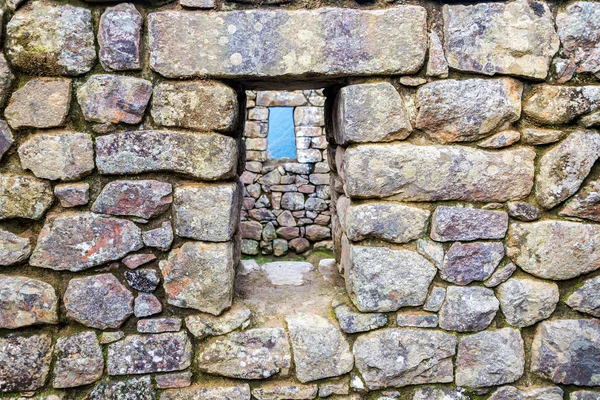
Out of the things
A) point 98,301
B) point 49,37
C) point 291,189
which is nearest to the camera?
point 49,37

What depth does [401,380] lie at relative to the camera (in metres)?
1.90

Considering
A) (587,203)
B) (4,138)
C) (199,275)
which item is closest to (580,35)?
(587,203)

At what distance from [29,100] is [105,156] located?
0.38m

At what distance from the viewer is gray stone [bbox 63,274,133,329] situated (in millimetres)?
1819

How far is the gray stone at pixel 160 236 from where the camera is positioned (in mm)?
1812

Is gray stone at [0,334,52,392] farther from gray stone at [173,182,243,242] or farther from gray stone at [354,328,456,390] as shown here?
Result: gray stone at [354,328,456,390]

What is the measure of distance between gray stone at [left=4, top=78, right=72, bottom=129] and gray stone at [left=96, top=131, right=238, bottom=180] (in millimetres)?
210

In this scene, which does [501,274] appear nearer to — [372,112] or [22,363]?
[372,112]

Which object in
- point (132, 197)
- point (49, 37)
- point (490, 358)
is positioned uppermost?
point (49, 37)

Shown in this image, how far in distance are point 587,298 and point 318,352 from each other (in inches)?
48.6

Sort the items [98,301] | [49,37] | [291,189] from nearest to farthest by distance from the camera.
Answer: [49,37] → [98,301] → [291,189]

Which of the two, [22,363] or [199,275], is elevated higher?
[199,275]

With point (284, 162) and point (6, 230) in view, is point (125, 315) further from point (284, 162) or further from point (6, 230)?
point (284, 162)

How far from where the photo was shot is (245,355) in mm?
1875
